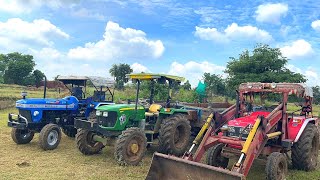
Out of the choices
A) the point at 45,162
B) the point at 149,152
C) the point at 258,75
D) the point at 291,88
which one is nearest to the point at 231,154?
the point at 291,88

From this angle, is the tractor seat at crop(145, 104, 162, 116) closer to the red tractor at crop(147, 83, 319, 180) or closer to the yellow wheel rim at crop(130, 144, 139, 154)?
the yellow wheel rim at crop(130, 144, 139, 154)

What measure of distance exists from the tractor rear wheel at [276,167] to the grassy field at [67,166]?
87 centimetres

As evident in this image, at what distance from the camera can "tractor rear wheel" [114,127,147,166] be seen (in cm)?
760

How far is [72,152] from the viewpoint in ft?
30.6

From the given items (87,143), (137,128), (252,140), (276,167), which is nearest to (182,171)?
(252,140)

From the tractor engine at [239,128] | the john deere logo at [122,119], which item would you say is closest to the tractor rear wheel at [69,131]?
the john deere logo at [122,119]

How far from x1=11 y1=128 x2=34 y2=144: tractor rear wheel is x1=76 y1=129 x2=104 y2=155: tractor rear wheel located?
8.20 ft

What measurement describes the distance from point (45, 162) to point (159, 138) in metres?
2.91

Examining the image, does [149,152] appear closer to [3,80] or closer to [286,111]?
[286,111]

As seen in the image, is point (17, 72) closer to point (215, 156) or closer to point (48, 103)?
point (48, 103)

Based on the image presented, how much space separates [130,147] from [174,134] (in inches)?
58.7

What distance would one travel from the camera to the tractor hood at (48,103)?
9992 millimetres

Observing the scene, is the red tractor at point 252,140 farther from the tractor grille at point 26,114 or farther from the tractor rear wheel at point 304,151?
the tractor grille at point 26,114

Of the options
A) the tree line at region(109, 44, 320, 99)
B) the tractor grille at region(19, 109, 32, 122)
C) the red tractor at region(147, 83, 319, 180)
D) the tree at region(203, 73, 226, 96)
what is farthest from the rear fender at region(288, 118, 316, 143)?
the tree at region(203, 73, 226, 96)
